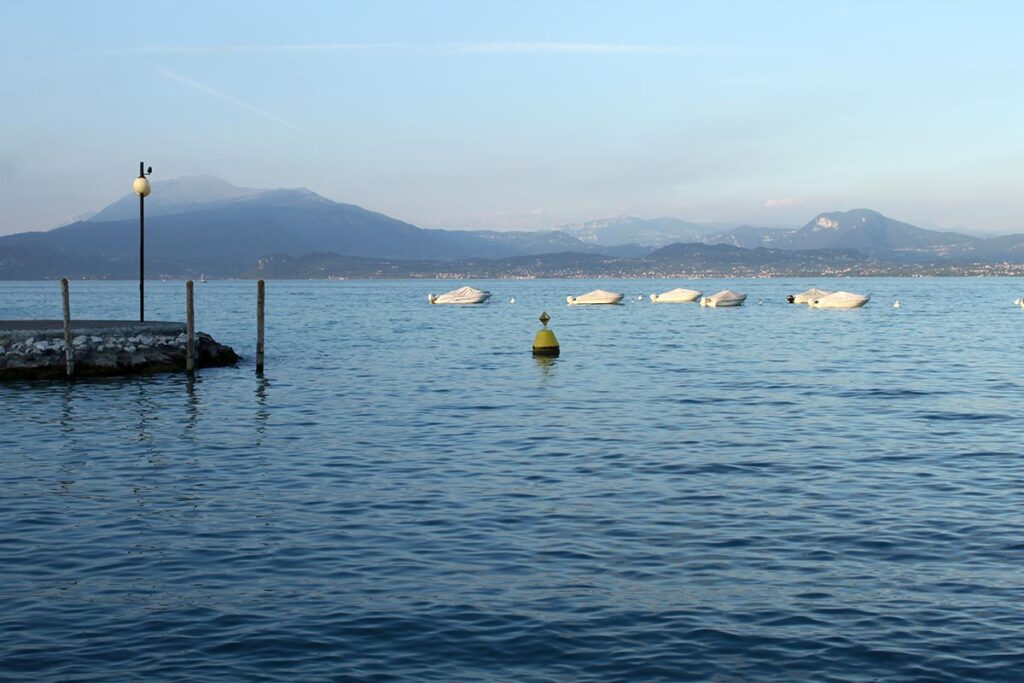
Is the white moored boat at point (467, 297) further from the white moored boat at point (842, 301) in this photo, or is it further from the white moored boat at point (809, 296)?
the white moored boat at point (842, 301)

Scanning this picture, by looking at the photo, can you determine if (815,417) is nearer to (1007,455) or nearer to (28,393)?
(1007,455)

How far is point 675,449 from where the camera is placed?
73.4 ft

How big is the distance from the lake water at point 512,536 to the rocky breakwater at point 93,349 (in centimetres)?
393

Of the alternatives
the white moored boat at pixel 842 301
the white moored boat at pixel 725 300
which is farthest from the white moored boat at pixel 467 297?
the white moored boat at pixel 842 301

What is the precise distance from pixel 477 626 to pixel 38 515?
27.4 feet

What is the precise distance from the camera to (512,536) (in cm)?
1468

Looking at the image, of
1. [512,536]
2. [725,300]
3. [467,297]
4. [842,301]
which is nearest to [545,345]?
[512,536]

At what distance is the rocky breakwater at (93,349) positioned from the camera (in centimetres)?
3688

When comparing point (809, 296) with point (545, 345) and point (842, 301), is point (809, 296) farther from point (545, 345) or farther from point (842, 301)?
point (545, 345)

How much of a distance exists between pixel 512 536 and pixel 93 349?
89.4 feet

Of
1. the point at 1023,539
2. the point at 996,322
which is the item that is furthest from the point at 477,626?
the point at 996,322

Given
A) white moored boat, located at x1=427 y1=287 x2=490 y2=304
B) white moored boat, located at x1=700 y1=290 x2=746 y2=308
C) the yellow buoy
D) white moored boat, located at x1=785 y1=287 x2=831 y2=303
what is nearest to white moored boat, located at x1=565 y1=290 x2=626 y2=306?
white moored boat, located at x1=427 y1=287 x2=490 y2=304

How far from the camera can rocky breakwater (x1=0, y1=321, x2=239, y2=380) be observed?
36875 mm

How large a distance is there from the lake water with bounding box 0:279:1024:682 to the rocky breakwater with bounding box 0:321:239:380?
3934 mm
